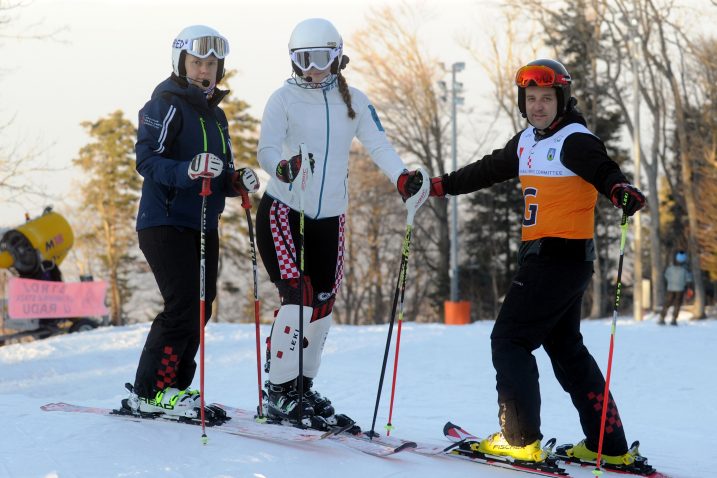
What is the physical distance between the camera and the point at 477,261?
38.4 meters

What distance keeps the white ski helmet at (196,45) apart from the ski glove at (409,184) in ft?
3.96

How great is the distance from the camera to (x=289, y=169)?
4176 mm

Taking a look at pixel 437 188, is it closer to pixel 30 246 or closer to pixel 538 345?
pixel 538 345

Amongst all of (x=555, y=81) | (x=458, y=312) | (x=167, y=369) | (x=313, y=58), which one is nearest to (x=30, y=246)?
(x=458, y=312)

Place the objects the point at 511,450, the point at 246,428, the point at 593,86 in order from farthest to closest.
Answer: the point at 593,86, the point at 246,428, the point at 511,450

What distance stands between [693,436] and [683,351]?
20.1 ft

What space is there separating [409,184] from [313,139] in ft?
1.95

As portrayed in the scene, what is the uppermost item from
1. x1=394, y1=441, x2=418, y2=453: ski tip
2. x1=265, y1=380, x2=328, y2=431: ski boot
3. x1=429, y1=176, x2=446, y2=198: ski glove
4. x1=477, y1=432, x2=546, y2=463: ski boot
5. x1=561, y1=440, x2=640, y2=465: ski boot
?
x1=429, y1=176, x2=446, y2=198: ski glove

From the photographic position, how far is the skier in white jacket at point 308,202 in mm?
4512

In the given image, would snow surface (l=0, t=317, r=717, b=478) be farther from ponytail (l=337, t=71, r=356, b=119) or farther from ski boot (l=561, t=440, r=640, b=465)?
ponytail (l=337, t=71, r=356, b=119)

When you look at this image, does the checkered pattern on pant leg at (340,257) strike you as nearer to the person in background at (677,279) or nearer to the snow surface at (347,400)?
the snow surface at (347,400)

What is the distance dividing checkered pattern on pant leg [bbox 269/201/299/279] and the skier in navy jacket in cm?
24

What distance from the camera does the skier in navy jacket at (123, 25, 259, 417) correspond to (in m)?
4.36

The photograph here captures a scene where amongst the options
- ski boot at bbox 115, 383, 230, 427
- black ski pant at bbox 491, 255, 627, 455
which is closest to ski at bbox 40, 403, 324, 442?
ski boot at bbox 115, 383, 230, 427
